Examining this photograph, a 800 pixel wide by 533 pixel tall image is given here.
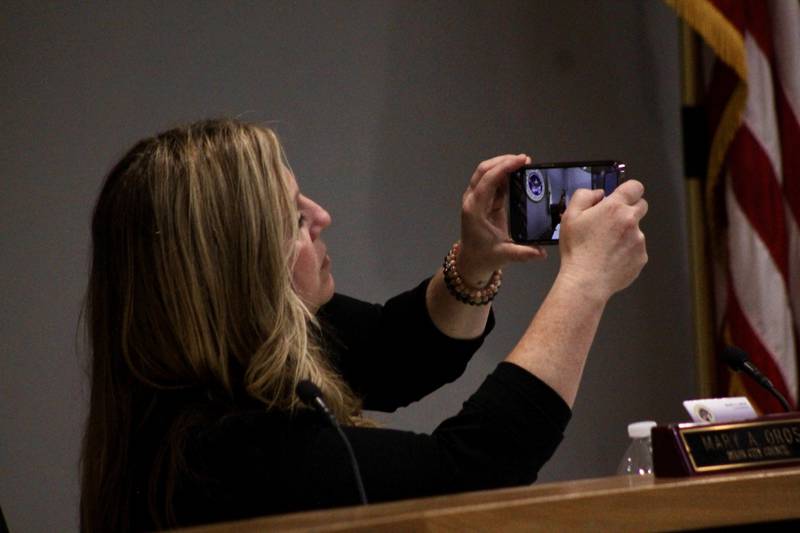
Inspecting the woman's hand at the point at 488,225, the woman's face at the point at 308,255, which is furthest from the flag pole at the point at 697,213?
the woman's face at the point at 308,255

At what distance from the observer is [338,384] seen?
1.32 metres

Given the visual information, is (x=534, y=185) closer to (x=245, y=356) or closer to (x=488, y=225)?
(x=488, y=225)

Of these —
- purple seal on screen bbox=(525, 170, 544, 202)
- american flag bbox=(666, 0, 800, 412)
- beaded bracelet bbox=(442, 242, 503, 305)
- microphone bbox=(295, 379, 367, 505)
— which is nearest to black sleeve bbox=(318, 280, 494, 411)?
beaded bracelet bbox=(442, 242, 503, 305)

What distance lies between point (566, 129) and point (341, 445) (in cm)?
163

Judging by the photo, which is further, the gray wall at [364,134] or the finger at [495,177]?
the gray wall at [364,134]

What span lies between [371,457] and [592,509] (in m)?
0.33

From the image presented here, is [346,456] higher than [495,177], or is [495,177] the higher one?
[495,177]

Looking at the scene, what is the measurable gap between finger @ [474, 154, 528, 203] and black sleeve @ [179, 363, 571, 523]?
0.37m

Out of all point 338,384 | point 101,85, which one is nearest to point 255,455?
point 338,384

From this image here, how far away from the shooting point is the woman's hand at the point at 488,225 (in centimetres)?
145

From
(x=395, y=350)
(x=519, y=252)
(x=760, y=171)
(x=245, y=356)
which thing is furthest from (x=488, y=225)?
(x=760, y=171)

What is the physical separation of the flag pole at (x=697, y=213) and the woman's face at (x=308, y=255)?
4.46ft

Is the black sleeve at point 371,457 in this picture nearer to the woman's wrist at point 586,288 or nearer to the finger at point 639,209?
the woman's wrist at point 586,288

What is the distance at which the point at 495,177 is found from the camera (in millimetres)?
1445
